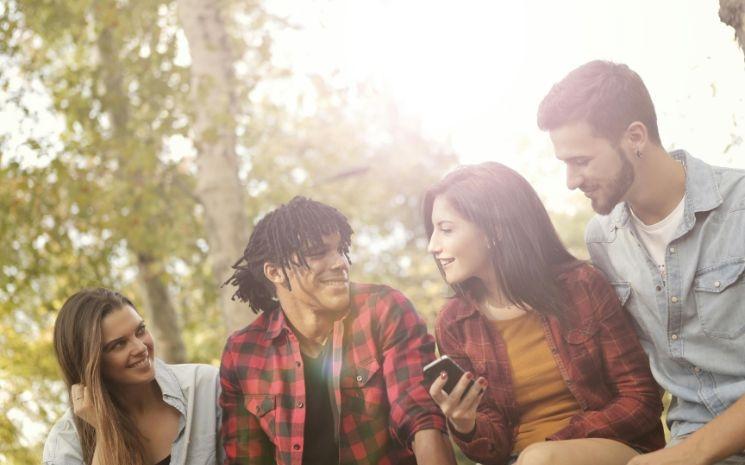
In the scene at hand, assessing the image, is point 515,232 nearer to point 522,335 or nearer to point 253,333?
point 522,335

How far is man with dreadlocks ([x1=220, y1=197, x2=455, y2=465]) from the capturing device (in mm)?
3498

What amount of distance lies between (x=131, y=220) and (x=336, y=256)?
5.28 m

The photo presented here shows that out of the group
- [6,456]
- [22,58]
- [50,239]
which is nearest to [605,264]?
[6,456]

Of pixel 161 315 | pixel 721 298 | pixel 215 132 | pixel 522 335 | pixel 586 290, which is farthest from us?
pixel 161 315

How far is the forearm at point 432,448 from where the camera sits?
3.24 m

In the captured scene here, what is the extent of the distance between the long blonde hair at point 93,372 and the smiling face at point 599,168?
6.88 ft

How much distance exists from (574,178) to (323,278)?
1104 mm

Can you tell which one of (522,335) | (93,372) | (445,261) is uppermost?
(445,261)

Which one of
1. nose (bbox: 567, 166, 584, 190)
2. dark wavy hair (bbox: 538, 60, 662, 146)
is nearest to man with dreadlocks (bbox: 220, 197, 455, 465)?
nose (bbox: 567, 166, 584, 190)

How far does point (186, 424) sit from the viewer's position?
381cm

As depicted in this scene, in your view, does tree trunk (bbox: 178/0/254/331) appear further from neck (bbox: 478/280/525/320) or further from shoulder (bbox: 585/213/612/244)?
shoulder (bbox: 585/213/612/244)

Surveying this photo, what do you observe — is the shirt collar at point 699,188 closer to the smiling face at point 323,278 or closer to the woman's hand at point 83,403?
the smiling face at point 323,278

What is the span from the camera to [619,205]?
3.25m

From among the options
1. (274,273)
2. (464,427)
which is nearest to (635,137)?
(464,427)
